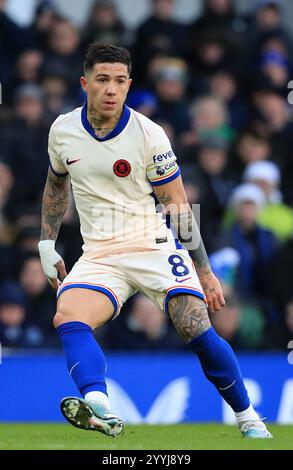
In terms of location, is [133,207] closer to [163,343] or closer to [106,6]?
[163,343]

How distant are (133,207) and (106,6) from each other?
826cm

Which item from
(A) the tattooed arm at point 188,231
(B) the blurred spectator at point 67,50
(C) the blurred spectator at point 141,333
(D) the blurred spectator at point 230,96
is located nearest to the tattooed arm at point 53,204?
(A) the tattooed arm at point 188,231

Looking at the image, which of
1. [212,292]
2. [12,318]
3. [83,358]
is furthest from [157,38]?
[83,358]

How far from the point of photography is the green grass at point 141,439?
24.0 ft

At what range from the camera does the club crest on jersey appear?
7.84 metres

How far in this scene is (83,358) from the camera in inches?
298

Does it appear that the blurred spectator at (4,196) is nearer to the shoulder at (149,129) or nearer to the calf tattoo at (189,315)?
the shoulder at (149,129)

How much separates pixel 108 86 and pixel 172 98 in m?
7.19

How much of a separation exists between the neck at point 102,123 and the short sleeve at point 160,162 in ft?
0.84

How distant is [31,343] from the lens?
38.2 feet

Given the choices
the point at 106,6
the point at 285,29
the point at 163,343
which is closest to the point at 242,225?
the point at 163,343

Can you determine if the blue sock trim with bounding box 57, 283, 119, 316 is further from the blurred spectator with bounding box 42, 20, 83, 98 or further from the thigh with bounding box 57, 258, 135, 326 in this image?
the blurred spectator with bounding box 42, 20, 83, 98

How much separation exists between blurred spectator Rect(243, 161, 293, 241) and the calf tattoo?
5735 mm

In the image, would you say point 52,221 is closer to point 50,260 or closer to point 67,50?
point 50,260
